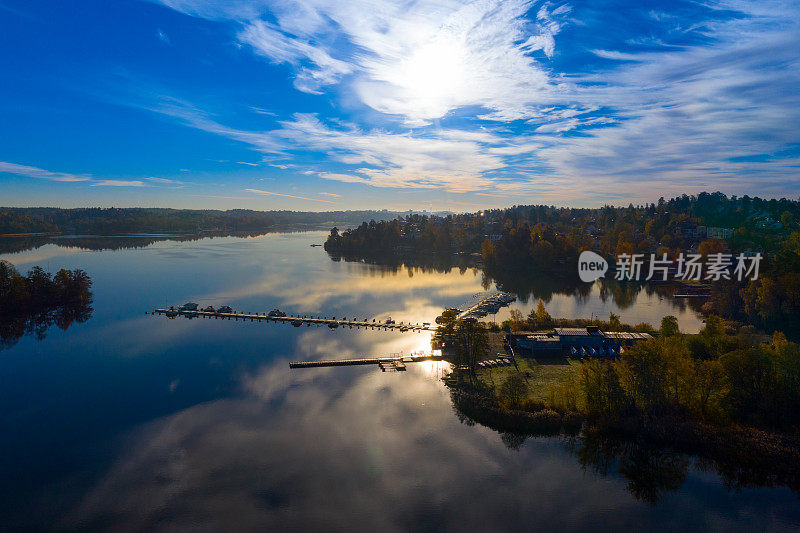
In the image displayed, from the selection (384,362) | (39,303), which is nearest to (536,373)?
(384,362)

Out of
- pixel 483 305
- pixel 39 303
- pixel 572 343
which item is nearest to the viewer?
pixel 572 343

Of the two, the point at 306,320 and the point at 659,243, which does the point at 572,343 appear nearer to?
the point at 306,320

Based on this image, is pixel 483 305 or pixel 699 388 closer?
pixel 699 388

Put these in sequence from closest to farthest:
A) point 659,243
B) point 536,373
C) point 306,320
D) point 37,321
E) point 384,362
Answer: point 536,373 < point 384,362 < point 306,320 < point 37,321 < point 659,243

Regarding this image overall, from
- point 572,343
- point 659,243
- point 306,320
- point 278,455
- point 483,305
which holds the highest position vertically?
point 659,243

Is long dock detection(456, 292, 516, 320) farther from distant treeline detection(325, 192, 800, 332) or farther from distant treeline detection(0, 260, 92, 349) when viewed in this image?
distant treeline detection(0, 260, 92, 349)

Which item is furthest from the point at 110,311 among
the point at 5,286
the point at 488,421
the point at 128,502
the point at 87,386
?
the point at 488,421

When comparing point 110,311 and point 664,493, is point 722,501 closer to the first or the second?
point 664,493

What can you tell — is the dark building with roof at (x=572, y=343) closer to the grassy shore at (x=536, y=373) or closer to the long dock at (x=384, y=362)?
the grassy shore at (x=536, y=373)

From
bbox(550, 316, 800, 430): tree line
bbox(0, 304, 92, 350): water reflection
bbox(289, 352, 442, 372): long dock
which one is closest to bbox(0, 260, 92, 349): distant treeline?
bbox(0, 304, 92, 350): water reflection
